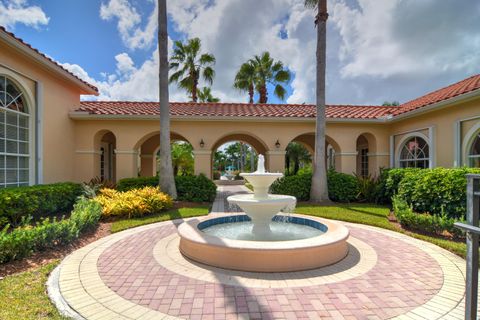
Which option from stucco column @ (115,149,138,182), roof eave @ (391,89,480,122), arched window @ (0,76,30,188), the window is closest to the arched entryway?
the window

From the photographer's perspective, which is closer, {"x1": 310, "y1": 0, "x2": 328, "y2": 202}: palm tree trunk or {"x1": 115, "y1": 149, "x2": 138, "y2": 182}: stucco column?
{"x1": 310, "y1": 0, "x2": 328, "y2": 202}: palm tree trunk

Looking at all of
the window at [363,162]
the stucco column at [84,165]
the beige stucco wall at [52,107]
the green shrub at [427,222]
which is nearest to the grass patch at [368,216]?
the green shrub at [427,222]

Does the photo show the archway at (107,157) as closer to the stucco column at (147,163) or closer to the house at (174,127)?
the house at (174,127)

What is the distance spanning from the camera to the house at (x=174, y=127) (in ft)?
30.1

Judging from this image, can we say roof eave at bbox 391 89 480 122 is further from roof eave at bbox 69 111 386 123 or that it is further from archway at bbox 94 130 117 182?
archway at bbox 94 130 117 182

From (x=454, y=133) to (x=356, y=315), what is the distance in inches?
404

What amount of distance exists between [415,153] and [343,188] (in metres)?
4.12

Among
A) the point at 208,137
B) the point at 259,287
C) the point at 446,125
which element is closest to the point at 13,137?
the point at 208,137

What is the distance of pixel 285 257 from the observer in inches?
178

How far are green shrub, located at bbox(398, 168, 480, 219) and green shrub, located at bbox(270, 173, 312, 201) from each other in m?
4.31

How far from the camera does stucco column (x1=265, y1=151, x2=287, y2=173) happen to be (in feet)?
45.6

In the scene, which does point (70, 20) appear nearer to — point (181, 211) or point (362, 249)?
point (181, 211)

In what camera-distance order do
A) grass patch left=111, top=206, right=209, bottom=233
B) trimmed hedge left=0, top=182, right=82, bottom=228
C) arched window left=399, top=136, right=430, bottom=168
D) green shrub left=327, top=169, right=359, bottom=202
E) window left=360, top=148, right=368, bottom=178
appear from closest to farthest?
1. trimmed hedge left=0, top=182, right=82, bottom=228
2. grass patch left=111, top=206, right=209, bottom=233
3. arched window left=399, top=136, right=430, bottom=168
4. green shrub left=327, top=169, right=359, bottom=202
5. window left=360, top=148, right=368, bottom=178

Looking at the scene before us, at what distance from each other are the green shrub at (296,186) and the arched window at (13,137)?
36.0ft
